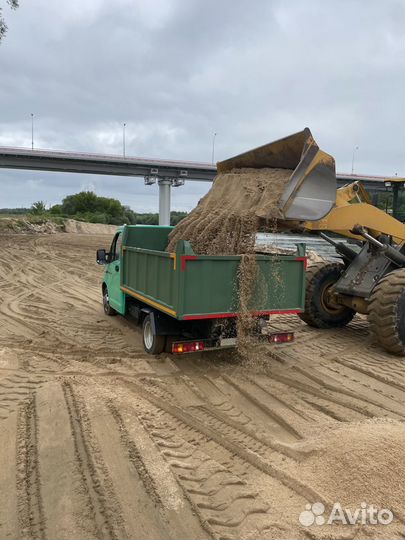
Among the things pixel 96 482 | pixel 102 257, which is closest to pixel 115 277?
pixel 102 257

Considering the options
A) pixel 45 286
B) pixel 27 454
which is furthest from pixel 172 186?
pixel 27 454

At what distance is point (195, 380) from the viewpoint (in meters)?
5.79

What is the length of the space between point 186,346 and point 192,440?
1.85 m

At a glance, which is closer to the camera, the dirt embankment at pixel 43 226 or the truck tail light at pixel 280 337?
the truck tail light at pixel 280 337

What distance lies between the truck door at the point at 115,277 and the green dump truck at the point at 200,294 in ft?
3.42

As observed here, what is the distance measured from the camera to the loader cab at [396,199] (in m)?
9.14

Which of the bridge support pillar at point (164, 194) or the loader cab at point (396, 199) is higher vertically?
the bridge support pillar at point (164, 194)

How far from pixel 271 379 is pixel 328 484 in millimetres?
2524

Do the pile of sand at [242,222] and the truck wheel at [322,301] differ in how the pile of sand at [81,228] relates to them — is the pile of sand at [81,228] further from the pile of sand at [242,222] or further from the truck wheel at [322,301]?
the pile of sand at [242,222]

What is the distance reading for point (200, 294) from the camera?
5.71 metres

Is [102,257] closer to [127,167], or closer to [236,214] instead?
[236,214]

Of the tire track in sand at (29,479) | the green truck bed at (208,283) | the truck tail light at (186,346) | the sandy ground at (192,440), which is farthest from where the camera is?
the truck tail light at (186,346)

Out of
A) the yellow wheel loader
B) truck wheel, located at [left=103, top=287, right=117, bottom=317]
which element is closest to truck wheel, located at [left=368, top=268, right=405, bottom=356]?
the yellow wheel loader

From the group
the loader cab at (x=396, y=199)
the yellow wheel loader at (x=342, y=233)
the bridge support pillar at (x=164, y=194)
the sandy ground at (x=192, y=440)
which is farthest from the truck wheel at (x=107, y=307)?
the bridge support pillar at (x=164, y=194)
